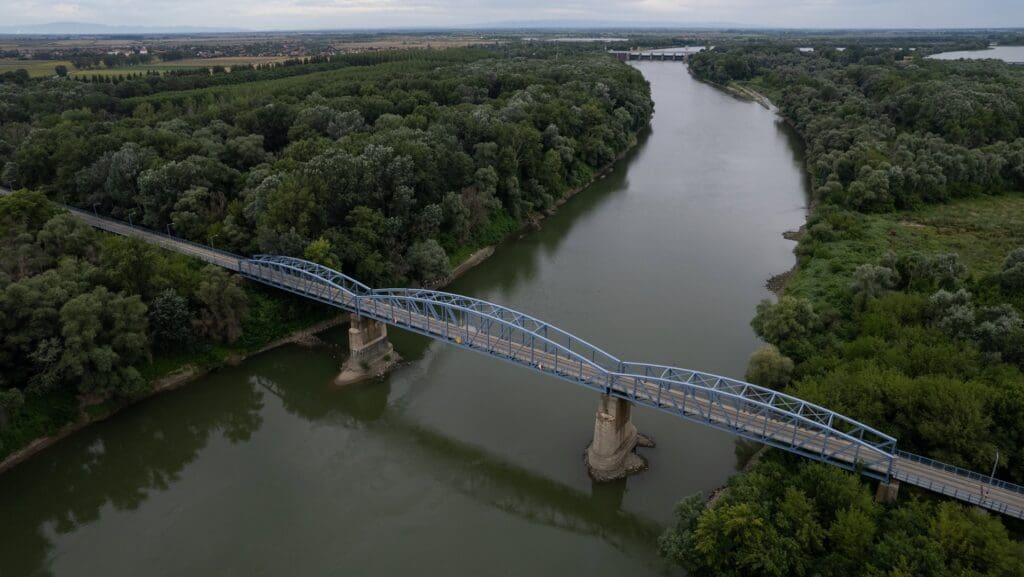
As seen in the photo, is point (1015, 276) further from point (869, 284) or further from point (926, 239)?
point (926, 239)

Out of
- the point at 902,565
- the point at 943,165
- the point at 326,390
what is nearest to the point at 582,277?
the point at 326,390

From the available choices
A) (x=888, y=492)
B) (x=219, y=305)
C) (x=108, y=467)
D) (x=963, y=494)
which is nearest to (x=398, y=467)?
(x=108, y=467)

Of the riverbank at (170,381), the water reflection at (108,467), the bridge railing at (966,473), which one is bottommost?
the water reflection at (108,467)

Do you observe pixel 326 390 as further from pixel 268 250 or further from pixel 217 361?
pixel 268 250

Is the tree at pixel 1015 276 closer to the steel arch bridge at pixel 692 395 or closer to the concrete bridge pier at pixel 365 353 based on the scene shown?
the steel arch bridge at pixel 692 395

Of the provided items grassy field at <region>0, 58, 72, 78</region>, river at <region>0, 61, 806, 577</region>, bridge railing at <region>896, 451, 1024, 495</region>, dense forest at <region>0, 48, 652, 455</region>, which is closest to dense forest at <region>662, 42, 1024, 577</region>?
bridge railing at <region>896, 451, 1024, 495</region>

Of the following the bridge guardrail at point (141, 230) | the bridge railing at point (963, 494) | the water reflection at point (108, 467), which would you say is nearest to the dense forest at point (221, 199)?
the bridge guardrail at point (141, 230)
